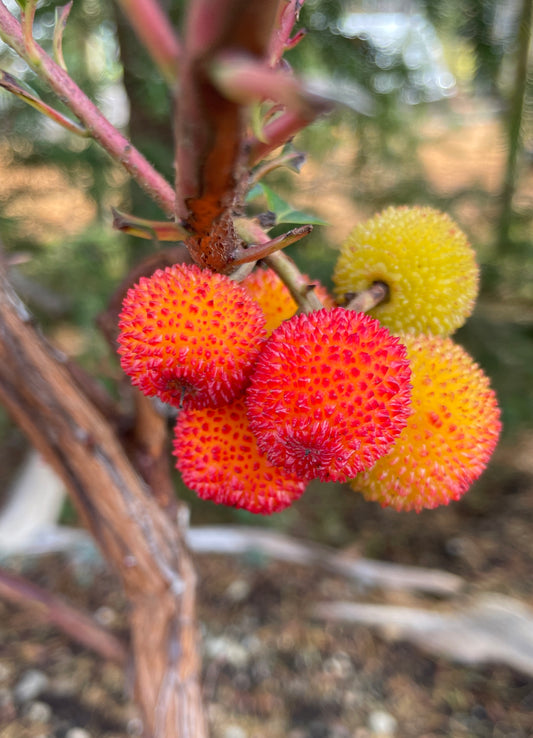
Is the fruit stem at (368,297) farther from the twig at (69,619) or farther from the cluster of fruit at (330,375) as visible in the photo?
the twig at (69,619)

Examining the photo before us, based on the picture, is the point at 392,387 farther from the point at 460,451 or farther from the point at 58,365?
the point at 58,365

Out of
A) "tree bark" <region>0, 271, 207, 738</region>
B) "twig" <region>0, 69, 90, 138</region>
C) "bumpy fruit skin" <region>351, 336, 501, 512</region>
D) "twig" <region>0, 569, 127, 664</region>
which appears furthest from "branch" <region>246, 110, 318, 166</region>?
"twig" <region>0, 569, 127, 664</region>

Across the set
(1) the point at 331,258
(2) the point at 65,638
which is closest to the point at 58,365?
(1) the point at 331,258

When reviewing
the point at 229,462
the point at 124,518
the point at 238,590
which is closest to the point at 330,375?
the point at 229,462

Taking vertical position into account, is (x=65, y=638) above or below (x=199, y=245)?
below

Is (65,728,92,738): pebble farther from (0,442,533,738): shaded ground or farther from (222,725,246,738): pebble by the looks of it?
(222,725,246,738): pebble

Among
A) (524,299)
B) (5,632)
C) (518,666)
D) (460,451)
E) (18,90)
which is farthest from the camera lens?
(524,299)

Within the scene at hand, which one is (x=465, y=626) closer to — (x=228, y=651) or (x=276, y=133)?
(x=228, y=651)
